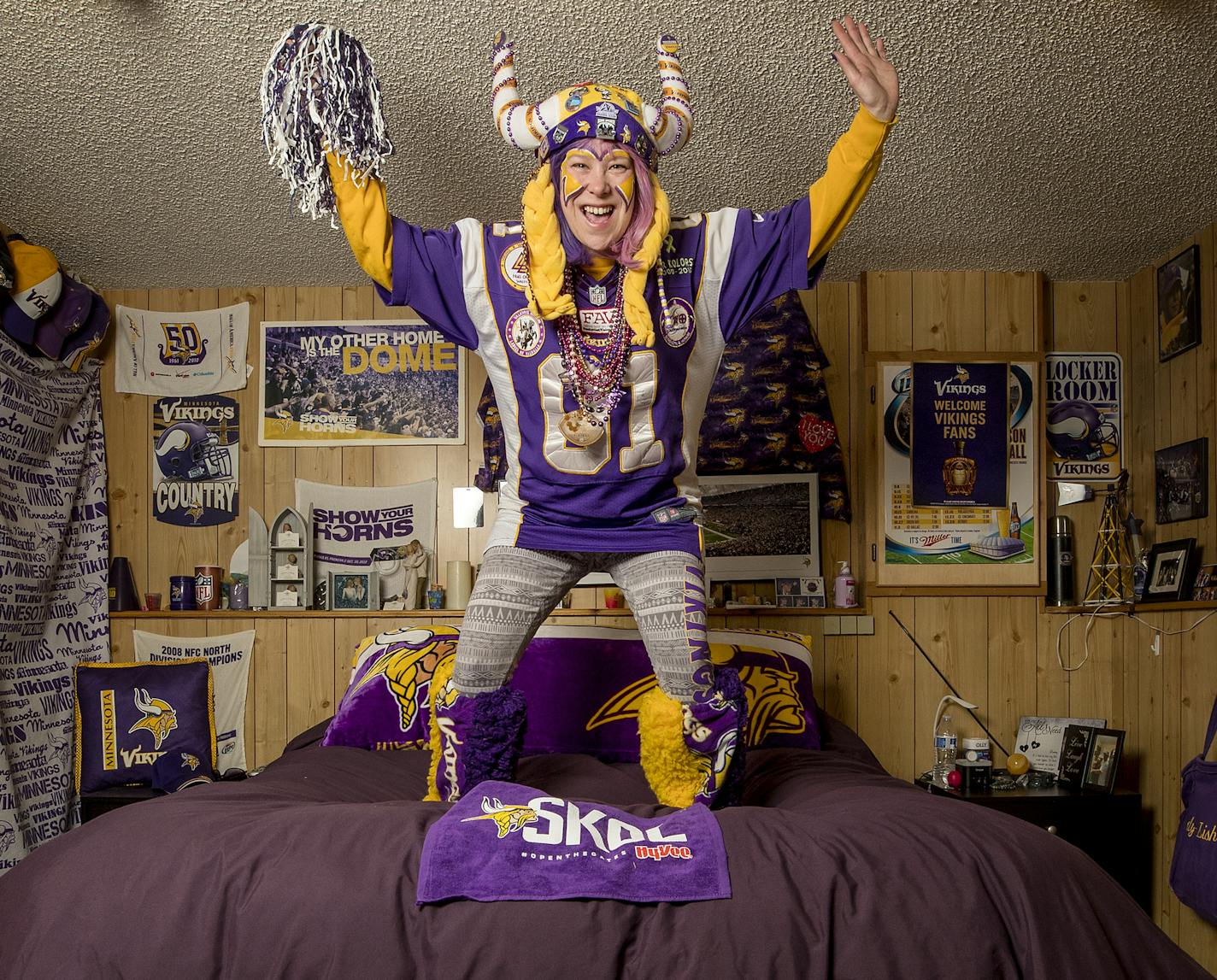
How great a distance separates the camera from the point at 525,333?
5.90 ft

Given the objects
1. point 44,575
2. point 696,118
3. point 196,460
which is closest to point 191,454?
point 196,460

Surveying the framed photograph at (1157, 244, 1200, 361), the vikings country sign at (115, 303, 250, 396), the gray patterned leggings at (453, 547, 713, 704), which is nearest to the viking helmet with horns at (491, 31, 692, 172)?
the gray patterned leggings at (453, 547, 713, 704)

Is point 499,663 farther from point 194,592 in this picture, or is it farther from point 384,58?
point 194,592

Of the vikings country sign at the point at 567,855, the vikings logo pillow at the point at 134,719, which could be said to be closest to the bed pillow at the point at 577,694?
the vikings logo pillow at the point at 134,719

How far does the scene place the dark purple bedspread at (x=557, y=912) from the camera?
126 centimetres

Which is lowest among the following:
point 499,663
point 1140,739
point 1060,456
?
point 1140,739

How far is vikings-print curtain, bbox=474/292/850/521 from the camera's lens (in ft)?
11.6

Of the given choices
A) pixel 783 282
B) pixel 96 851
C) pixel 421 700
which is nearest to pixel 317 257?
pixel 421 700

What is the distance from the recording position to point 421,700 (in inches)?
105

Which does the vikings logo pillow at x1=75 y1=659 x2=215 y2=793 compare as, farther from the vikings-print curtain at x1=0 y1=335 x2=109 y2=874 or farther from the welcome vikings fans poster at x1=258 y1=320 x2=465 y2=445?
the welcome vikings fans poster at x1=258 y1=320 x2=465 y2=445

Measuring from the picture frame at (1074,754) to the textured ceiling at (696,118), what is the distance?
5.10 feet

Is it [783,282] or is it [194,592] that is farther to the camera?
[194,592]

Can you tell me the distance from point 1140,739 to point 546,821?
2.70 meters

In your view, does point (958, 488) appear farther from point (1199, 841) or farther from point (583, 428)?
point (583, 428)
